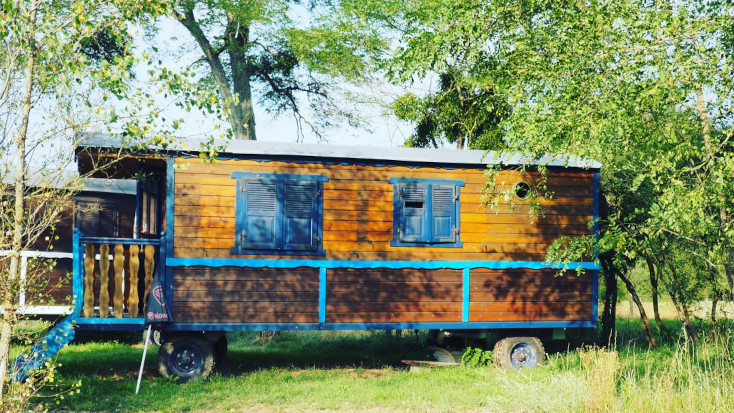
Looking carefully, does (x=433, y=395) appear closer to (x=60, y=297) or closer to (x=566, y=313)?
(x=566, y=313)

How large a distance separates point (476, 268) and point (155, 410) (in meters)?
5.21

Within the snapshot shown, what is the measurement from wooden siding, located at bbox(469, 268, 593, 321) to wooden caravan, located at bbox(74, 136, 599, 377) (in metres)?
0.02

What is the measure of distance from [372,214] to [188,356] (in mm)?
3381

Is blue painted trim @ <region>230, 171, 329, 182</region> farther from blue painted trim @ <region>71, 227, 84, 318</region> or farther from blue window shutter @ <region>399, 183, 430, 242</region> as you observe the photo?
blue painted trim @ <region>71, 227, 84, 318</region>

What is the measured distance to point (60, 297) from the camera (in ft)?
48.9

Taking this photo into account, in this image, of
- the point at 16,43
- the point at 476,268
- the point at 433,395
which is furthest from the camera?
the point at 476,268

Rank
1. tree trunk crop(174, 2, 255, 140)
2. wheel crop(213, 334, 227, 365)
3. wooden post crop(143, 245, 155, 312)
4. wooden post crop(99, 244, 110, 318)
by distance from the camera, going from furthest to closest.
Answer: tree trunk crop(174, 2, 255, 140) < wheel crop(213, 334, 227, 365) < wooden post crop(143, 245, 155, 312) < wooden post crop(99, 244, 110, 318)

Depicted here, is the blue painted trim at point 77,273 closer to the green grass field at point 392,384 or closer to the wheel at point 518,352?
the green grass field at point 392,384

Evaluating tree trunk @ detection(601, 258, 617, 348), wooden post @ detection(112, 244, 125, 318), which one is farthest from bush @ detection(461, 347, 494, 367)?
wooden post @ detection(112, 244, 125, 318)

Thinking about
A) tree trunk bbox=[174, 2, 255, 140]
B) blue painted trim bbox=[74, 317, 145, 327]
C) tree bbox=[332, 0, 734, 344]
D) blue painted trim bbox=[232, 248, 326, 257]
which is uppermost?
tree trunk bbox=[174, 2, 255, 140]

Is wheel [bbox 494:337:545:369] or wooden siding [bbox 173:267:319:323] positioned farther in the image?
wheel [bbox 494:337:545:369]

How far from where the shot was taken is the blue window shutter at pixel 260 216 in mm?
10648

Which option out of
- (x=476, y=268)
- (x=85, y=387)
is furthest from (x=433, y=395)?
(x=85, y=387)

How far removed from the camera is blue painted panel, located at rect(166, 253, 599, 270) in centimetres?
1047
